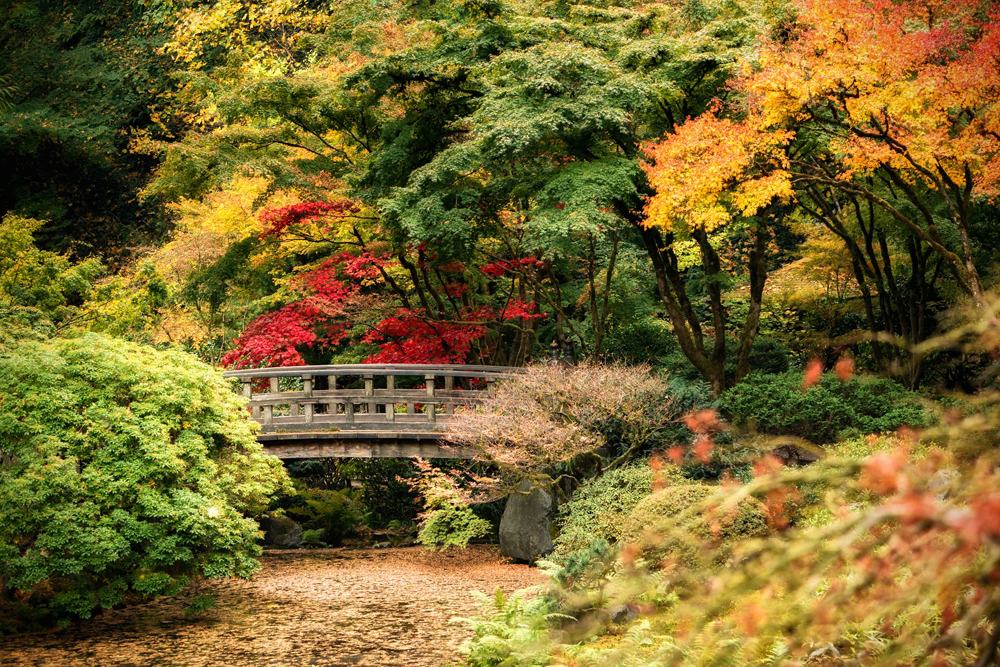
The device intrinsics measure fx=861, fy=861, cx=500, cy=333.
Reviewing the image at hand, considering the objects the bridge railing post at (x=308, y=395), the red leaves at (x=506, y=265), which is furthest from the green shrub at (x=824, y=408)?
the bridge railing post at (x=308, y=395)

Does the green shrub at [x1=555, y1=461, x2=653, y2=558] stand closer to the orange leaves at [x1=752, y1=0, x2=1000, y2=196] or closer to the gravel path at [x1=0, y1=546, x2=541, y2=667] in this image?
the gravel path at [x1=0, y1=546, x2=541, y2=667]

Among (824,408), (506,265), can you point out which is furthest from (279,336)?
(824,408)

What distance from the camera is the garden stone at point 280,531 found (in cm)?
1495

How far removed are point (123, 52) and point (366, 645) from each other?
21464mm

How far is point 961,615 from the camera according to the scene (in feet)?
6.66

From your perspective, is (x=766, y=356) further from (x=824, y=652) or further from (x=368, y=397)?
(x=824, y=652)

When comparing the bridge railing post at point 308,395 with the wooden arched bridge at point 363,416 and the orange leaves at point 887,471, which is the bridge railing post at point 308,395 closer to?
the wooden arched bridge at point 363,416

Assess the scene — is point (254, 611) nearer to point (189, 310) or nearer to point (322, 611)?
point (322, 611)

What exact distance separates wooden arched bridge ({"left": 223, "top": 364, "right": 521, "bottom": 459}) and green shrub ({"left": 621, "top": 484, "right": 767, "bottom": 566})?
14.2 ft

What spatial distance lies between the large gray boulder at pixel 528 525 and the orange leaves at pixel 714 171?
430 cm

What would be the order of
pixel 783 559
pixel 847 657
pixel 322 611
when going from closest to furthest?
pixel 783 559, pixel 847 657, pixel 322 611

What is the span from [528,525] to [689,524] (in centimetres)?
589

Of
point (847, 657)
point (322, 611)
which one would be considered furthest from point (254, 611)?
point (847, 657)

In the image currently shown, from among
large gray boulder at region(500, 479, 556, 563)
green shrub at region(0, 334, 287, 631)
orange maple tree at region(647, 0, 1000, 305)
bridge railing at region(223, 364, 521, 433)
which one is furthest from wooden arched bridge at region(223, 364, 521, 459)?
orange maple tree at region(647, 0, 1000, 305)
